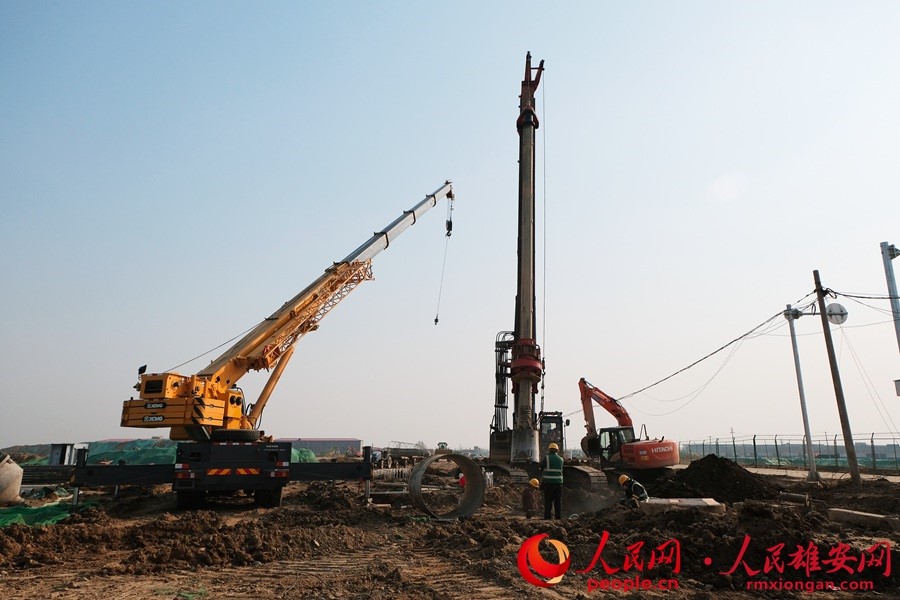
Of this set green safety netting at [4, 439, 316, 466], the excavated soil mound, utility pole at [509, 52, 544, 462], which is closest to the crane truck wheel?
the excavated soil mound

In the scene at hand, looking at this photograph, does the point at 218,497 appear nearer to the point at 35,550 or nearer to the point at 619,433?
the point at 35,550

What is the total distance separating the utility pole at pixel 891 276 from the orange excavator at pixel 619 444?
808cm

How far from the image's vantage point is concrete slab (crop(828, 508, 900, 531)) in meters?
9.13

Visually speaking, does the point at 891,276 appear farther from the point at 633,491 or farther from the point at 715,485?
the point at 633,491

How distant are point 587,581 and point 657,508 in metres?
3.51

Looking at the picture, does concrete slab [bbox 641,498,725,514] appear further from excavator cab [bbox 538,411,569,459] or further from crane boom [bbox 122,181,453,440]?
excavator cab [bbox 538,411,569,459]

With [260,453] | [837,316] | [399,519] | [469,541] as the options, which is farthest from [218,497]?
[837,316]

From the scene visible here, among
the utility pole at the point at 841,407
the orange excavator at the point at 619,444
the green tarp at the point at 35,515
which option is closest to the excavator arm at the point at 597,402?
the orange excavator at the point at 619,444

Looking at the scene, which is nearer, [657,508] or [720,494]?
[657,508]

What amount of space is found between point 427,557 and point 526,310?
643 inches

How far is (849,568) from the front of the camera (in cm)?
683

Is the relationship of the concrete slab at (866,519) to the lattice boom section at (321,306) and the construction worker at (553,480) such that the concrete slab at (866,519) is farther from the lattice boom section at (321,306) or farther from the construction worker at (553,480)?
the lattice boom section at (321,306)

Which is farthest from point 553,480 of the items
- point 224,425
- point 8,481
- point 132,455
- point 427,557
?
point 132,455

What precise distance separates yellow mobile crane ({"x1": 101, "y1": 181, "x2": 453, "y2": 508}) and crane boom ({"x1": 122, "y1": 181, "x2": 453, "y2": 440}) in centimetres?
2
